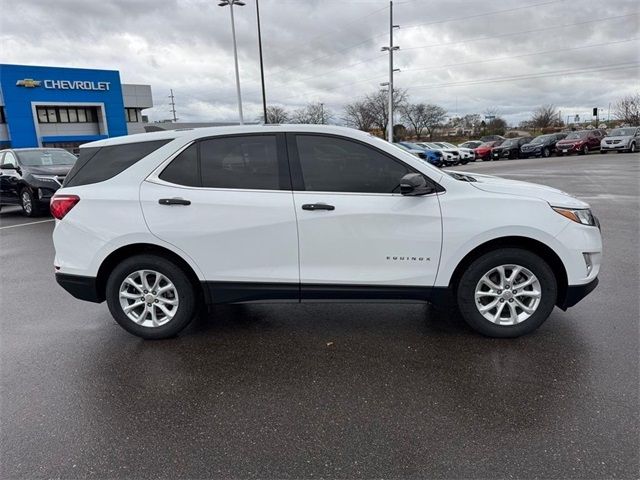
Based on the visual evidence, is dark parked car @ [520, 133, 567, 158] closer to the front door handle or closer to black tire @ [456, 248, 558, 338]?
black tire @ [456, 248, 558, 338]

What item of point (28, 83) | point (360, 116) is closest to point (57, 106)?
point (28, 83)

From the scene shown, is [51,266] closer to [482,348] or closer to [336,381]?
[336,381]

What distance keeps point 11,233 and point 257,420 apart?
29.7 ft

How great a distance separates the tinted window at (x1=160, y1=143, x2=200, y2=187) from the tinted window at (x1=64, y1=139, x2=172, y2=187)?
0.22 m

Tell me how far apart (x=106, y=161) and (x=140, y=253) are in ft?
2.87

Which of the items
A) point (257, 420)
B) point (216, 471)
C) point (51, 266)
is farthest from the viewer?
point (51, 266)

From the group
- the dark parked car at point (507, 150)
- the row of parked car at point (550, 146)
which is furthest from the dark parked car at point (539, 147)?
the dark parked car at point (507, 150)

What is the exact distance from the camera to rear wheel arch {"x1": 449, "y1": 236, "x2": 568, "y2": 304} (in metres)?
3.62

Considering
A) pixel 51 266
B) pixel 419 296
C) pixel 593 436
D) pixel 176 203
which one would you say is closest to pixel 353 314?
pixel 419 296

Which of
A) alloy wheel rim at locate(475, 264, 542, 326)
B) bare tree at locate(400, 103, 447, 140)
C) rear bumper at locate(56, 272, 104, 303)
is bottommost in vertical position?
alloy wheel rim at locate(475, 264, 542, 326)

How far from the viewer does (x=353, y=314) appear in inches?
175

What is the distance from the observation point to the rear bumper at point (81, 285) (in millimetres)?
3861

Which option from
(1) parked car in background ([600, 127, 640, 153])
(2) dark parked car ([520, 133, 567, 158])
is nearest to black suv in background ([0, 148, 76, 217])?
(2) dark parked car ([520, 133, 567, 158])

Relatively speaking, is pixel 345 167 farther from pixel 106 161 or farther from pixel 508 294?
pixel 106 161
